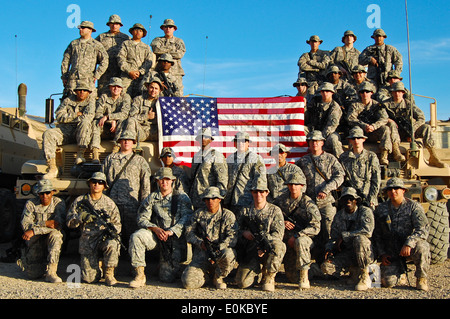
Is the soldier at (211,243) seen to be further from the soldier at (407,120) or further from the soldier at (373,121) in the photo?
the soldier at (407,120)

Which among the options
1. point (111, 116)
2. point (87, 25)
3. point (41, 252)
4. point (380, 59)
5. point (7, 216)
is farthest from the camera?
point (7, 216)

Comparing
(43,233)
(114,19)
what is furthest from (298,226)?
(114,19)

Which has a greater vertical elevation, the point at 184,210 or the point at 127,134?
the point at 127,134

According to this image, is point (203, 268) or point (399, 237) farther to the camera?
point (399, 237)

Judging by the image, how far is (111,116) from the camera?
7.76 m

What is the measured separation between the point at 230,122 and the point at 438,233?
341cm

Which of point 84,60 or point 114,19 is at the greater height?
point 114,19

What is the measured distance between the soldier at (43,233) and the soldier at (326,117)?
3812mm

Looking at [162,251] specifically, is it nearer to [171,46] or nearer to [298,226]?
[298,226]

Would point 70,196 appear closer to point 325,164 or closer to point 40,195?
point 40,195

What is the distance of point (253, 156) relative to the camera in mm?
6898
